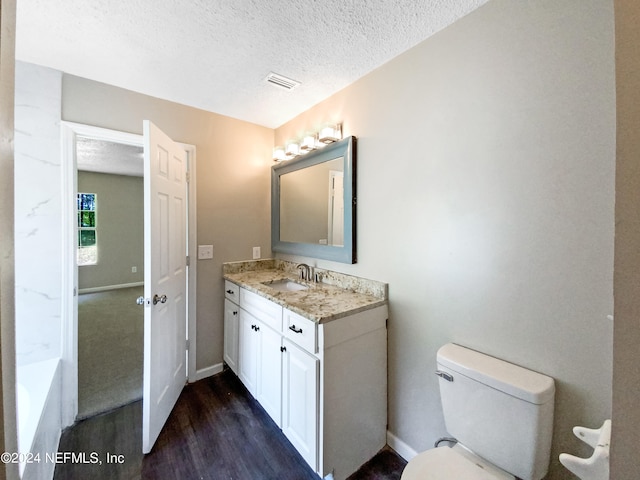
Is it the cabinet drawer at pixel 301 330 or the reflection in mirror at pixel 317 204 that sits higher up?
the reflection in mirror at pixel 317 204

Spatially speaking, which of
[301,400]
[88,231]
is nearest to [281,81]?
[301,400]

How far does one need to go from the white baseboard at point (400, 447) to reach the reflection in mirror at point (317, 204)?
1.12 metres

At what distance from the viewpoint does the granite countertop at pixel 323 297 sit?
1.39 m

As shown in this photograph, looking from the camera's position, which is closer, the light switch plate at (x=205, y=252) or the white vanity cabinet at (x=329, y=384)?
the white vanity cabinet at (x=329, y=384)

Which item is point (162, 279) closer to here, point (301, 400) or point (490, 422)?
point (301, 400)

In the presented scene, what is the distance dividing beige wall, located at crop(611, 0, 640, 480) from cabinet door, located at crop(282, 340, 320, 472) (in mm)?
1088

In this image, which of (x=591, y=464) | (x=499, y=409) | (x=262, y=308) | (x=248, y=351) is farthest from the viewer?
(x=248, y=351)

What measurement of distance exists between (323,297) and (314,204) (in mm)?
862

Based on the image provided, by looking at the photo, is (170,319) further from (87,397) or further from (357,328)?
(357,328)

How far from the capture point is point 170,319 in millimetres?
1889

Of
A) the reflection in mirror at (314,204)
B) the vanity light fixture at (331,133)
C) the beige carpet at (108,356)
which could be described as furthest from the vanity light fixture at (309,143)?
the beige carpet at (108,356)

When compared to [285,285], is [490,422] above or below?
below

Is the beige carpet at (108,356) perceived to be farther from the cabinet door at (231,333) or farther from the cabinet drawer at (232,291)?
the cabinet drawer at (232,291)

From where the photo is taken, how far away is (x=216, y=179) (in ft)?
7.80
